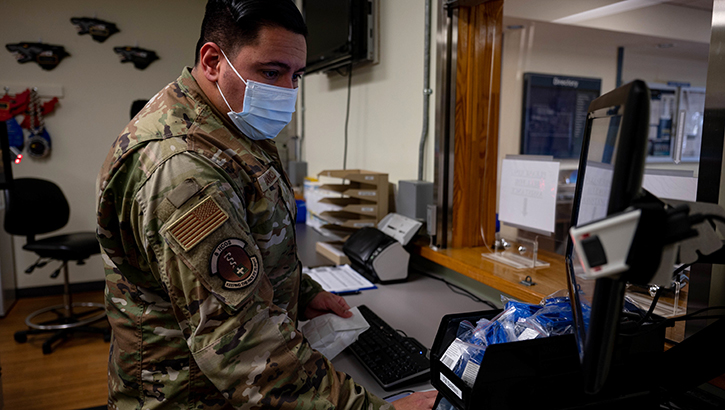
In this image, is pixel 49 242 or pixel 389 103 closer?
pixel 389 103

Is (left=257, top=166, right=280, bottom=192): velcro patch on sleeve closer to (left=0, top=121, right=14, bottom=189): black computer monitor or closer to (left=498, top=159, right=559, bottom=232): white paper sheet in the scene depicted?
(left=498, top=159, right=559, bottom=232): white paper sheet

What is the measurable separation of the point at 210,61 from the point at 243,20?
0.13 meters

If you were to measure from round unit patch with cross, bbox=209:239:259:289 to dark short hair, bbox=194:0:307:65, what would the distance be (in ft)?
1.41

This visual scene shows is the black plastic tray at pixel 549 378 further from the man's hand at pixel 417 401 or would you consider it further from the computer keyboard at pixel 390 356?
the computer keyboard at pixel 390 356

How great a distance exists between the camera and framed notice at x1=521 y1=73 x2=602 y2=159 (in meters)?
3.37

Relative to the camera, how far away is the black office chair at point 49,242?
9.89ft

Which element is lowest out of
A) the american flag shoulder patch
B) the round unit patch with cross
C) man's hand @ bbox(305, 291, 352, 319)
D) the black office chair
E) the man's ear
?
the black office chair

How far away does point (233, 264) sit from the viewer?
744 mm

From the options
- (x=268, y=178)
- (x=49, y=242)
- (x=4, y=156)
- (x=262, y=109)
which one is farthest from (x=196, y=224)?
(x=49, y=242)

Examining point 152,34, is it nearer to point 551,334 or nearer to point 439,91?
point 439,91

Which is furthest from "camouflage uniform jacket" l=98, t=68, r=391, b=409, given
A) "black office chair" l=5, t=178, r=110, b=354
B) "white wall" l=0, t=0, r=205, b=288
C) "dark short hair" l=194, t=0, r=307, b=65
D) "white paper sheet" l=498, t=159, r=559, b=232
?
"white wall" l=0, t=0, r=205, b=288

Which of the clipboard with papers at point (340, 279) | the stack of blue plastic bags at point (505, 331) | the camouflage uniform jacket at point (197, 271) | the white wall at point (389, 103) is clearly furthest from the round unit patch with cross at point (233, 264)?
the white wall at point (389, 103)

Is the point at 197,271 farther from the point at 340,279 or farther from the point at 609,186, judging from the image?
the point at 340,279

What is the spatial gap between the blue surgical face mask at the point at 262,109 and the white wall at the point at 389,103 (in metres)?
0.88
